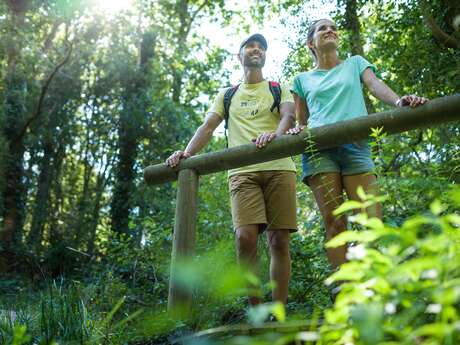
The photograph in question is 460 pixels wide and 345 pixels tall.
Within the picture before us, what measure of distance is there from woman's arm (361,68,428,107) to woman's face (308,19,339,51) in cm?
29

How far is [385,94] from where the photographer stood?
10.9 ft

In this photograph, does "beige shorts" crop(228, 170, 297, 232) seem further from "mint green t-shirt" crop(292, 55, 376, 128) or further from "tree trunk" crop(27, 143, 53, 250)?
"tree trunk" crop(27, 143, 53, 250)

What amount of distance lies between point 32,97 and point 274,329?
15.4m

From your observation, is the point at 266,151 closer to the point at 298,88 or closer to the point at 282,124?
the point at 282,124

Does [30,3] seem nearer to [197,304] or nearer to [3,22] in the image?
[3,22]

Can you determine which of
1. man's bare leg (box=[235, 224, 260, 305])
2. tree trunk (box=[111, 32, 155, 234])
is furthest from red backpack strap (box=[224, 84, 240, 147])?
tree trunk (box=[111, 32, 155, 234])

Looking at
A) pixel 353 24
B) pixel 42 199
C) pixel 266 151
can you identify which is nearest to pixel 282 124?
pixel 266 151

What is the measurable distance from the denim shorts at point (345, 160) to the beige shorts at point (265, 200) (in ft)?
1.38

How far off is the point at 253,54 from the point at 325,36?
2.06 ft

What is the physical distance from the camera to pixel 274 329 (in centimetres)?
198

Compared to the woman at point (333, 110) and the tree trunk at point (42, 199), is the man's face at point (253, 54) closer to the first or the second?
the woman at point (333, 110)

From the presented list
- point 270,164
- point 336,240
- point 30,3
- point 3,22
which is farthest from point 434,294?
point 30,3

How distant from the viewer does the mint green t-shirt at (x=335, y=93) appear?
3465 mm

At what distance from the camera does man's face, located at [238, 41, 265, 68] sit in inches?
161
